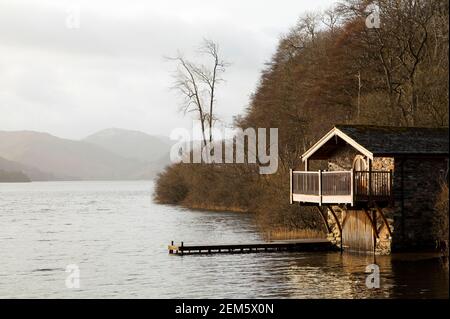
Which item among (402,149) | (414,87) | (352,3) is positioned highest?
(352,3)

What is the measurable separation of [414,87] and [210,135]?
1392 inches

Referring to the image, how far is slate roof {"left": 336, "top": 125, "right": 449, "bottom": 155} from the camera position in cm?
3488

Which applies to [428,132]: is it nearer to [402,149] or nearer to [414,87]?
[402,149]

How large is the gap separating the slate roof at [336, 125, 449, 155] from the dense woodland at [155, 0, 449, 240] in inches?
103

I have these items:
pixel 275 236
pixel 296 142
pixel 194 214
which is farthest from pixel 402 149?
pixel 194 214

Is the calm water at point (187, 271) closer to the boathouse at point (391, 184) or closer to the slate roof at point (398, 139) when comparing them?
the boathouse at point (391, 184)

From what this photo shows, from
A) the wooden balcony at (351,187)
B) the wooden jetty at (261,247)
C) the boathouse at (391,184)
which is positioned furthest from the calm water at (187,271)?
the wooden balcony at (351,187)

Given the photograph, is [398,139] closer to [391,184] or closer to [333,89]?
[391,184]

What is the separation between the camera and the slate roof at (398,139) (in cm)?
3488

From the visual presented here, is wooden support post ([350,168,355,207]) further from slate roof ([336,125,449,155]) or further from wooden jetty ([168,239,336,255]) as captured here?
wooden jetty ([168,239,336,255])

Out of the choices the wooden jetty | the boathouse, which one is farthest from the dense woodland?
the wooden jetty

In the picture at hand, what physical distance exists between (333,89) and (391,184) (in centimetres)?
2618

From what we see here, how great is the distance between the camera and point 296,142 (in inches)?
2571
